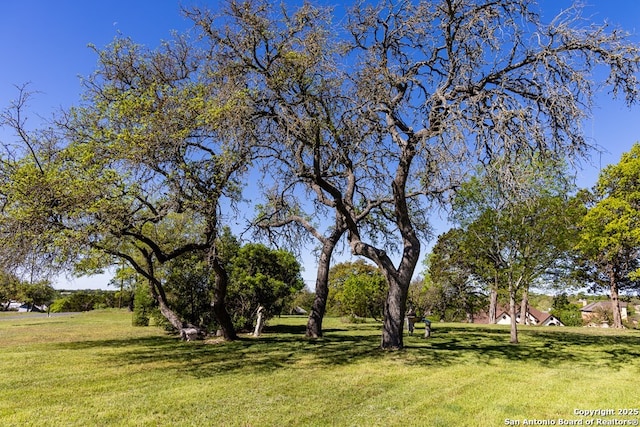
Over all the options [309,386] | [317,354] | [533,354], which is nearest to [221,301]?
[317,354]

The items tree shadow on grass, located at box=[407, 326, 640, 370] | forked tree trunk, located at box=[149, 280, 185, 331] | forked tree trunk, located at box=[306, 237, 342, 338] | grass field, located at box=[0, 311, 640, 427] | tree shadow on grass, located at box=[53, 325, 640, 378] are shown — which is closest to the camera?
grass field, located at box=[0, 311, 640, 427]

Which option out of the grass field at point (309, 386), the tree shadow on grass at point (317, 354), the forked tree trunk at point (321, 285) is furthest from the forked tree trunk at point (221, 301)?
the forked tree trunk at point (321, 285)

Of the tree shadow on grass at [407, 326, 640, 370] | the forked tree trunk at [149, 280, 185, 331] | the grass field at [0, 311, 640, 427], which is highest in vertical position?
the forked tree trunk at [149, 280, 185, 331]

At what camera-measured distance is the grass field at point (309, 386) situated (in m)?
5.36

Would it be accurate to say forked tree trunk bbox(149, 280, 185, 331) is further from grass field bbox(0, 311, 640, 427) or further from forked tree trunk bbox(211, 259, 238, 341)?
grass field bbox(0, 311, 640, 427)

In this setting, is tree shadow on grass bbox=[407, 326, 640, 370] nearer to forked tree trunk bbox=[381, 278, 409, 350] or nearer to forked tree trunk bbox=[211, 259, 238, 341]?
forked tree trunk bbox=[381, 278, 409, 350]

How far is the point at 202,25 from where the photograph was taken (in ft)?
37.8

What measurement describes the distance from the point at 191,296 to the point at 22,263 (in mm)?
9238

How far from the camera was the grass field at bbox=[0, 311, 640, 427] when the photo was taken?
536 cm

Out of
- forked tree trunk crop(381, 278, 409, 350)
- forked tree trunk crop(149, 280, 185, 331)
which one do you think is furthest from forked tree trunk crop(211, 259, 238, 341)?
forked tree trunk crop(381, 278, 409, 350)

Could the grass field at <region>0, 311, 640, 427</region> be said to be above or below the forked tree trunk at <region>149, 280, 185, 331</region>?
below

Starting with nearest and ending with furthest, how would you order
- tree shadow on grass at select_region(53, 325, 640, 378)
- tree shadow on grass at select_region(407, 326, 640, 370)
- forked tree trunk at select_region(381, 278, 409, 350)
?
tree shadow on grass at select_region(53, 325, 640, 378), tree shadow on grass at select_region(407, 326, 640, 370), forked tree trunk at select_region(381, 278, 409, 350)

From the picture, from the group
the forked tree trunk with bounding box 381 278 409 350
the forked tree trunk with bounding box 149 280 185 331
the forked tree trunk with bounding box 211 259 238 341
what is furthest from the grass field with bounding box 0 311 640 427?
the forked tree trunk with bounding box 149 280 185 331

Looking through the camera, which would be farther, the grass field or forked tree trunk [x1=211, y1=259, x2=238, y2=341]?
forked tree trunk [x1=211, y1=259, x2=238, y2=341]
